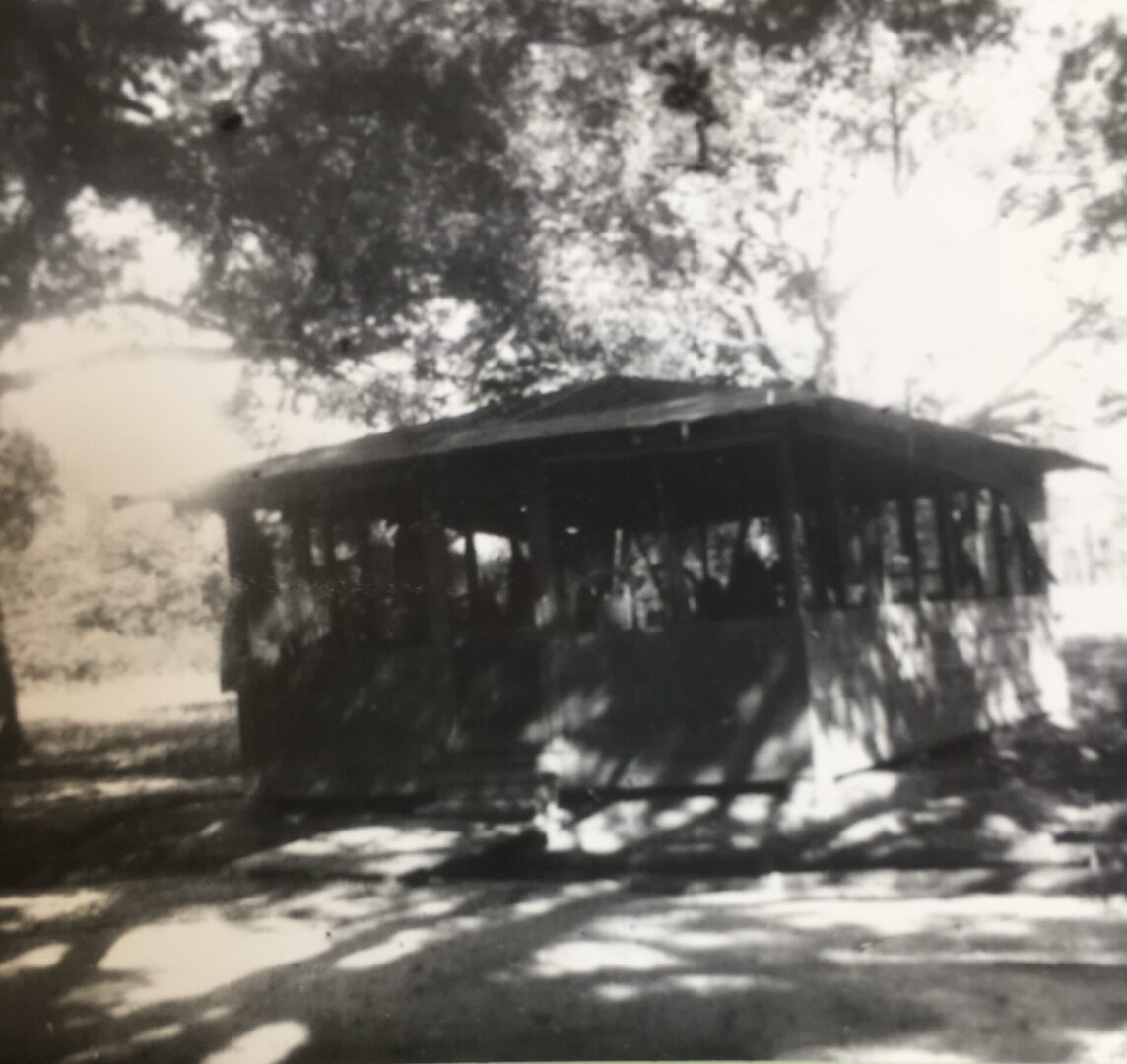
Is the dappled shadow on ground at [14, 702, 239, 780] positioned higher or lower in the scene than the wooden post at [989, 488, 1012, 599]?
lower

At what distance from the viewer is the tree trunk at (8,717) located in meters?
6.59

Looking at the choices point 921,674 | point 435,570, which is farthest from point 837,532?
point 435,570

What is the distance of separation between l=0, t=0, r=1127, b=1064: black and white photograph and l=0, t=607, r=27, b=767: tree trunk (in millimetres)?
32

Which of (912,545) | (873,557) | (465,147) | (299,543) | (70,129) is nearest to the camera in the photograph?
(70,129)

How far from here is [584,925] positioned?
596 cm

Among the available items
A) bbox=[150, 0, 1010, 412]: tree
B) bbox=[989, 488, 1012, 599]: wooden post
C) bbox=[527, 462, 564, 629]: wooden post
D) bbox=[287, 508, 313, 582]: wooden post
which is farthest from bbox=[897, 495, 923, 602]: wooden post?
bbox=[287, 508, 313, 582]: wooden post

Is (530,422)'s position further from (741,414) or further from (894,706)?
(894,706)

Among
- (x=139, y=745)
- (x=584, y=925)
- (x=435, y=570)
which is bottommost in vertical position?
(x=584, y=925)

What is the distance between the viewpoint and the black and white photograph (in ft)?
17.6

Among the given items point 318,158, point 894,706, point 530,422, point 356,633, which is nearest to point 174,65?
point 318,158

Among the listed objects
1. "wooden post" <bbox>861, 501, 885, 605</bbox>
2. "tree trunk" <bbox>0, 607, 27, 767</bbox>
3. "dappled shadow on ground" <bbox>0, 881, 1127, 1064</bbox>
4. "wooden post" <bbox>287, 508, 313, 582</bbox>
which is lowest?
"dappled shadow on ground" <bbox>0, 881, 1127, 1064</bbox>

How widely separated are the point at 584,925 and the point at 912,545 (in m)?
6.72

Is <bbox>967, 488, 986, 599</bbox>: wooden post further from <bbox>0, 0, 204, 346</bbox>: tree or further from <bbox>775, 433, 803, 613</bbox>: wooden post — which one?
<bbox>0, 0, 204, 346</bbox>: tree

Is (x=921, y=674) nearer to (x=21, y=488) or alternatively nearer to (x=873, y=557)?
(x=873, y=557)
